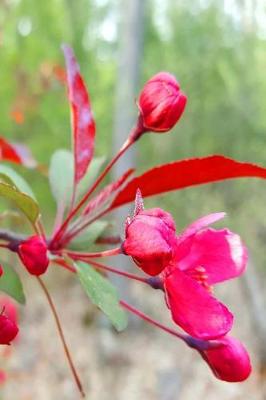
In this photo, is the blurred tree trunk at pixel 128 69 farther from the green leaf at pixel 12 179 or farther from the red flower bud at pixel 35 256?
the red flower bud at pixel 35 256

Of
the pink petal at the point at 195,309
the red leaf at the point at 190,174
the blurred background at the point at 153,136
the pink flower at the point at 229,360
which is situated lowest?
the blurred background at the point at 153,136

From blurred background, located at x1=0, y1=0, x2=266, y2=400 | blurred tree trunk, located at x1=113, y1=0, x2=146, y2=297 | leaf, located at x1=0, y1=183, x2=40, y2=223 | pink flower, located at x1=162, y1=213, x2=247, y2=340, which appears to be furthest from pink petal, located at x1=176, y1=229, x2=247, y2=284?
blurred tree trunk, located at x1=113, y1=0, x2=146, y2=297

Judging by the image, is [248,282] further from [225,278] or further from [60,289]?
[225,278]

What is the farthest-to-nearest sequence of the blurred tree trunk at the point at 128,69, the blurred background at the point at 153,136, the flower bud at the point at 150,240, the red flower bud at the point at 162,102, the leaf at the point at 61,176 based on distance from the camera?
the blurred tree trunk at the point at 128,69 < the blurred background at the point at 153,136 < the leaf at the point at 61,176 < the red flower bud at the point at 162,102 < the flower bud at the point at 150,240

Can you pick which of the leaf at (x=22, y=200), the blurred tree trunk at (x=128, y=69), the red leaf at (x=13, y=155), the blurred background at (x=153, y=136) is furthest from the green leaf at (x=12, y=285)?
the blurred tree trunk at (x=128, y=69)

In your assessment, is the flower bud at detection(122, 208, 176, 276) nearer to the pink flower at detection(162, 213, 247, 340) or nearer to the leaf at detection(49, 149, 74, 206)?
the pink flower at detection(162, 213, 247, 340)

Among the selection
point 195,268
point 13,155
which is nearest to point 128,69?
point 13,155

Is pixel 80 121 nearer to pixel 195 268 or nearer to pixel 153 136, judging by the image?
pixel 195 268
